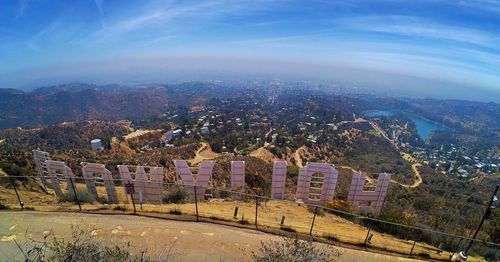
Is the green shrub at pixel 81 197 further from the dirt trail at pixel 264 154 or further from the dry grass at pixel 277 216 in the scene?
the dirt trail at pixel 264 154

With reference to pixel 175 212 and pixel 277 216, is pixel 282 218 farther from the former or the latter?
pixel 175 212

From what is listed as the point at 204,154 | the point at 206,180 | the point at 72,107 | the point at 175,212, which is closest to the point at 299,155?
the point at 204,154

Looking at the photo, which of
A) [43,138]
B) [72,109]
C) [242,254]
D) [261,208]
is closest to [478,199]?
[261,208]

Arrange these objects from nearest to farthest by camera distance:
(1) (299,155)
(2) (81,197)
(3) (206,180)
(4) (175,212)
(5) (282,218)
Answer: (5) (282,218) → (4) (175,212) → (2) (81,197) → (3) (206,180) → (1) (299,155)

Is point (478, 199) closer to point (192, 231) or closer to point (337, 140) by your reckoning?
point (337, 140)

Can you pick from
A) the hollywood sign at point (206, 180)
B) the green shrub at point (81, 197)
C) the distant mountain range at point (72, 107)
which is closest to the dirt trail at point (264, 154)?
the hollywood sign at point (206, 180)

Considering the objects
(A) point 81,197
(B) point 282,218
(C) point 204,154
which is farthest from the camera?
(C) point 204,154

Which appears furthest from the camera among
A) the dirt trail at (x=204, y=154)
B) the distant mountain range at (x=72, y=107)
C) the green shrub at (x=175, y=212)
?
the distant mountain range at (x=72, y=107)
